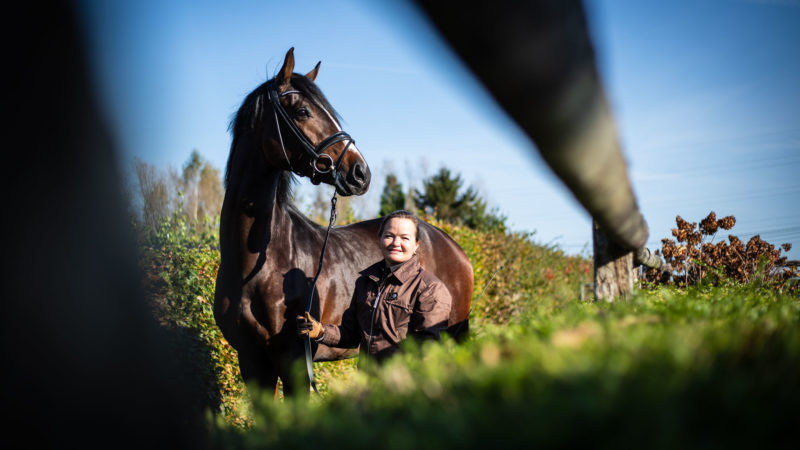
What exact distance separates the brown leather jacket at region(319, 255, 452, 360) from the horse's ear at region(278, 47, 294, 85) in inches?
62.9

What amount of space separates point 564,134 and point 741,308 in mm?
1165

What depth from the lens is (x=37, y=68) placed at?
2.80 ft

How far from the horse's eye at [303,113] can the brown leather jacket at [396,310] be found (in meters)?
1.25

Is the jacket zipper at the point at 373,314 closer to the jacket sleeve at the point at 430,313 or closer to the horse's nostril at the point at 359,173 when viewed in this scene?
the jacket sleeve at the point at 430,313

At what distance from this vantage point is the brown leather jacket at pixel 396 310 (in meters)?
3.10

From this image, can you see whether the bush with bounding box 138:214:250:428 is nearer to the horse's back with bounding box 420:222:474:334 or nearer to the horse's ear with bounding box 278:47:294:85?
the horse's ear with bounding box 278:47:294:85

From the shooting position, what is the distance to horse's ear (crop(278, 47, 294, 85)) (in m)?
3.59

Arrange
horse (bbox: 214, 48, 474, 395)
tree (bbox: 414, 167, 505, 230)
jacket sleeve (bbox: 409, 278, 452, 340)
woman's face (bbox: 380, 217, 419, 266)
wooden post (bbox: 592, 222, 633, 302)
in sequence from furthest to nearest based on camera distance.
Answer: tree (bbox: 414, 167, 505, 230)
horse (bbox: 214, 48, 474, 395)
woman's face (bbox: 380, 217, 419, 266)
jacket sleeve (bbox: 409, 278, 452, 340)
wooden post (bbox: 592, 222, 633, 302)

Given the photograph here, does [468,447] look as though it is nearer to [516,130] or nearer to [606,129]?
[516,130]

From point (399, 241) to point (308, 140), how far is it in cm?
100

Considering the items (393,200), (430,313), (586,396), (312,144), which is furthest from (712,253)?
(393,200)

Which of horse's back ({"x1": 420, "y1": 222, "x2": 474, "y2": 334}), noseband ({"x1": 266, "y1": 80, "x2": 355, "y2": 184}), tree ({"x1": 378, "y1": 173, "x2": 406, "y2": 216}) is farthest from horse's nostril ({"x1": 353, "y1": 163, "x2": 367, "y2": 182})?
tree ({"x1": 378, "y1": 173, "x2": 406, "y2": 216})

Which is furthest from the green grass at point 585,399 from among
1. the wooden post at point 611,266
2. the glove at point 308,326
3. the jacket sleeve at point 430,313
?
the glove at point 308,326

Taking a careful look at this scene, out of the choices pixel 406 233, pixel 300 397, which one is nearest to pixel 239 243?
pixel 406 233
